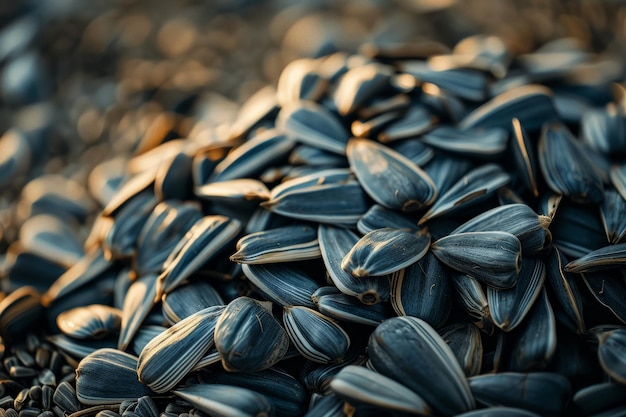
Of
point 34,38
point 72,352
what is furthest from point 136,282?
point 34,38

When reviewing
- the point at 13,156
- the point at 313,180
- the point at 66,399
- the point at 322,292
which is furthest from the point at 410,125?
the point at 13,156

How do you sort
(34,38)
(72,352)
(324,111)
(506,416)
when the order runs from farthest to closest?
1. (34,38)
2. (324,111)
3. (72,352)
4. (506,416)

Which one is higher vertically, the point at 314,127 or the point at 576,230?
the point at 314,127

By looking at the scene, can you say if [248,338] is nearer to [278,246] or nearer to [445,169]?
[278,246]

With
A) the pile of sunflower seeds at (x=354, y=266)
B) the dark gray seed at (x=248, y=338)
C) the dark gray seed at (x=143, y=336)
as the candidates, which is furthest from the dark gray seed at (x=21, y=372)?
the dark gray seed at (x=248, y=338)

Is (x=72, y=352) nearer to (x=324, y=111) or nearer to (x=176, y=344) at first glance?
(x=176, y=344)

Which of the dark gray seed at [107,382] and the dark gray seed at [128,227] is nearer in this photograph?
the dark gray seed at [107,382]

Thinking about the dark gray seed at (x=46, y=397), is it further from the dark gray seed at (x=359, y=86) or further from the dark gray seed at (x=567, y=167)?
the dark gray seed at (x=567, y=167)
